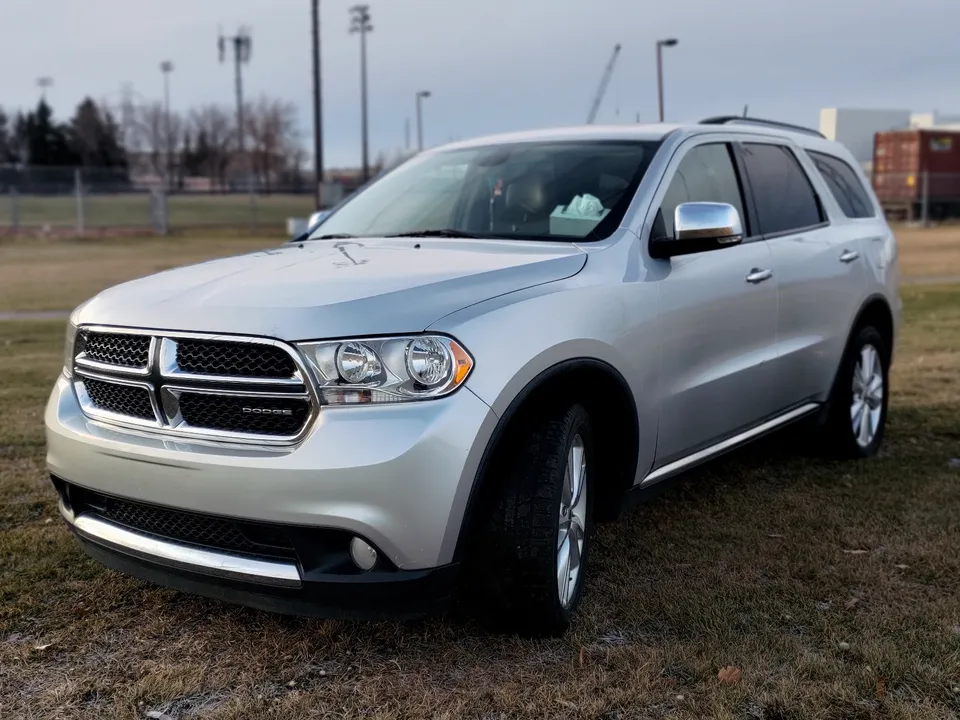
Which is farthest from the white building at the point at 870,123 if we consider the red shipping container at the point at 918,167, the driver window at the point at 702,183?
the driver window at the point at 702,183

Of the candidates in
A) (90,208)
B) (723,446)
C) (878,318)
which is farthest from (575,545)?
(90,208)

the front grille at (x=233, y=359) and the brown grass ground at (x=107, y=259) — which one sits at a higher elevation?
the front grille at (x=233, y=359)

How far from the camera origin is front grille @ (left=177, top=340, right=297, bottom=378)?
287 centimetres

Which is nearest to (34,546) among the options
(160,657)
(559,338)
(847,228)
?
(160,657)

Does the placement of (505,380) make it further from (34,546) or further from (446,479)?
(34,546)

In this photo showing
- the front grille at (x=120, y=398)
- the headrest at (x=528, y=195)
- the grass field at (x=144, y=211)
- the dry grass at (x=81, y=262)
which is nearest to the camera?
the front grille at (x=120, y=398)

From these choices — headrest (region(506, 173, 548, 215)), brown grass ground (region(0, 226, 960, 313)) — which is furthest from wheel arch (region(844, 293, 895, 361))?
brown grass ground (region(0, 226, 960, 313))

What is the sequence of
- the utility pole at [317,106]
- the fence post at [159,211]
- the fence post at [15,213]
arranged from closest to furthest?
the utility pole at [317,106], the fence post at [15,213], the fence post at [159,211]

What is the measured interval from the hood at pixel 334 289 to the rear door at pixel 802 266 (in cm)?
150

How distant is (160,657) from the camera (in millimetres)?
3219

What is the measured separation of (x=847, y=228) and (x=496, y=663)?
3.44m

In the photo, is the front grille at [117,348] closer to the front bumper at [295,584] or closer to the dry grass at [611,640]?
the front bumper at [295,584]

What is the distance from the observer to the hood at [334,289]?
9.45 feet

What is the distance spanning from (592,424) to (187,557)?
1.49m
